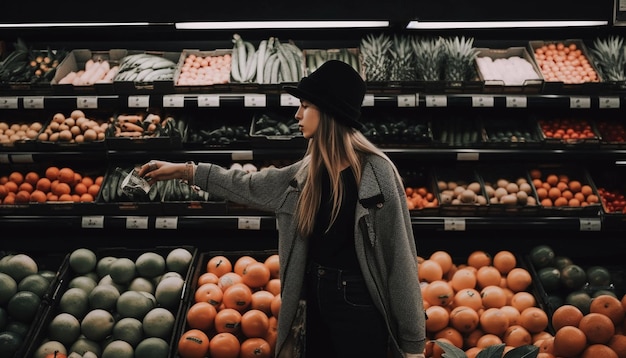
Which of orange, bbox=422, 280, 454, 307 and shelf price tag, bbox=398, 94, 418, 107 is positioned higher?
shelf price tag, bbox=398, 94, 418, 107

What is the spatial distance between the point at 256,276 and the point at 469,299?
1.31 metres

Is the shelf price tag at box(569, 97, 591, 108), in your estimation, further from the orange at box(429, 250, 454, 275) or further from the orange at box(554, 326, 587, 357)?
the orange at box(554, 326, 587, 357)

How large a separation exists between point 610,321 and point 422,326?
1.23 metres

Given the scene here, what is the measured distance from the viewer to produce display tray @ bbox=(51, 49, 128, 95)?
14.0ft

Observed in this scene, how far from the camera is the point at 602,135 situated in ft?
14.9

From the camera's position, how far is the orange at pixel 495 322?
11.1 feet

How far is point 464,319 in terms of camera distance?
11.1 ft

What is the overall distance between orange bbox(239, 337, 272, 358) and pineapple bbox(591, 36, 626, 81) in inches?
127

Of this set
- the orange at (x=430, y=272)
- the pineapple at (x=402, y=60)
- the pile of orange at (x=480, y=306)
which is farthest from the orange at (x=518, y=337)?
the pineapple at (x=402, y=60)

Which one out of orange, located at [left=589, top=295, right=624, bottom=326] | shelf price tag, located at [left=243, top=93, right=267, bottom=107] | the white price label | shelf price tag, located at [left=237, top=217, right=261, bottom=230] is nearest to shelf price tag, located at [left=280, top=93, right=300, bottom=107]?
shelf price tag, located at [left=243, top=93, right=267, bottom=107]

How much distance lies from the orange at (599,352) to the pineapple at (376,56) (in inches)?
89.2

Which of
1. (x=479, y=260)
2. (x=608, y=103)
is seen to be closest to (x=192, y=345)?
(x=479, y=260)

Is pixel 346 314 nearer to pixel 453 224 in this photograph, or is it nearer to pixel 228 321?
pixel 228 321

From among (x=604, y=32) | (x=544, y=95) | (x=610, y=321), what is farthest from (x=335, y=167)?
(x=604, y=32)
